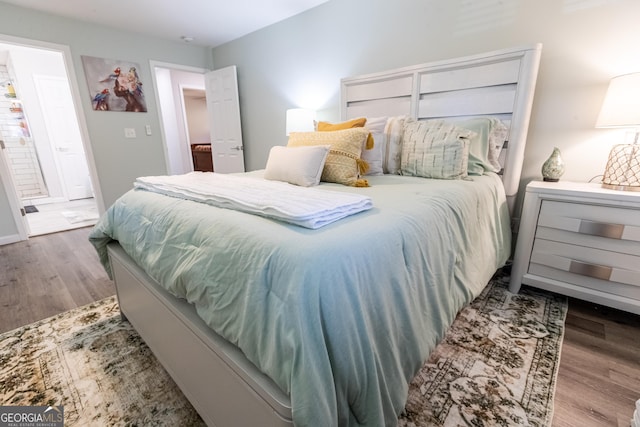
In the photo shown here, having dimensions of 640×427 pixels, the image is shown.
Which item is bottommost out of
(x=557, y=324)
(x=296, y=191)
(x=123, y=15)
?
(x=557, y=324)

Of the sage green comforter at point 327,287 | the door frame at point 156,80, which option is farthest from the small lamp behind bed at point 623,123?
the door frame at point 156,80

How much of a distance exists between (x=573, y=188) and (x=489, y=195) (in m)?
0.44

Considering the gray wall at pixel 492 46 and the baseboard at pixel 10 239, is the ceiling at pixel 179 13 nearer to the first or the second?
the gray wall at pixel 492 46

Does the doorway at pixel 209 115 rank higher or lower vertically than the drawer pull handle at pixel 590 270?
higher

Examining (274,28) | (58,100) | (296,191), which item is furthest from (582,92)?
(58,100)

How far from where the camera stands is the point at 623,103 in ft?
4.77

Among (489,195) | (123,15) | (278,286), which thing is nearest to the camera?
(278,286)

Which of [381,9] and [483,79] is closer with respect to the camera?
[483,79]

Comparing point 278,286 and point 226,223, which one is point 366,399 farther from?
point 226,223

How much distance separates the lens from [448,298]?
1.14 metres

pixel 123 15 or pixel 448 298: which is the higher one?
pixel 123 15

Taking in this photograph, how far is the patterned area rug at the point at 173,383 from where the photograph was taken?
1.10 metres

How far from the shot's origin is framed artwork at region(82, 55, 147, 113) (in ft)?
10.6

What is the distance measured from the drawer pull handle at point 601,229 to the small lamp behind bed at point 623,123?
241 mm
